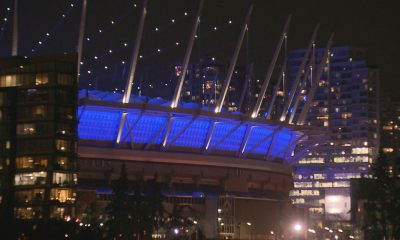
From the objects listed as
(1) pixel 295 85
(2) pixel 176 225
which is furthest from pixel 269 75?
(2) pixel 176 225

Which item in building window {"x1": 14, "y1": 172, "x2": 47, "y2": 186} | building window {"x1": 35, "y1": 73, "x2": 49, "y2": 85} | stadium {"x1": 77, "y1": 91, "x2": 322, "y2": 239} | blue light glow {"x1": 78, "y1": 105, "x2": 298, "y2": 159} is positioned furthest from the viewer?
stadium {"x1": 77, "y1": 91, "x2": 322, "y2": 239}

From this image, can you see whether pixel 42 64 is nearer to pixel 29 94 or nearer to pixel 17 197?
pixel 29 94

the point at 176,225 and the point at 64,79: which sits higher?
the point at 64,79

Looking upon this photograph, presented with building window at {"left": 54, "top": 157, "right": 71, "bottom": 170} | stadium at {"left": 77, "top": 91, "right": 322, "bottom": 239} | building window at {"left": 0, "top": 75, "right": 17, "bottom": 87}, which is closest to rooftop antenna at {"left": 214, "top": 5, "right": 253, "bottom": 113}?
stadium at {"left": 77, "top": 91, "right": 322, "bottom": 239}

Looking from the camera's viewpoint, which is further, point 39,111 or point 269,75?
point 269,75

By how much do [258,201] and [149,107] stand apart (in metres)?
23.0

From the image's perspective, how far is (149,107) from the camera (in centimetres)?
8988

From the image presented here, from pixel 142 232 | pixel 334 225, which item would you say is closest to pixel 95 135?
pixel 142 232

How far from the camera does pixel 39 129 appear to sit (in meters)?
73.4

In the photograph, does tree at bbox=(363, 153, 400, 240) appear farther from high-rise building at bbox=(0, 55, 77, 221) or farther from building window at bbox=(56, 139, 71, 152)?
building window at bbox=(56, 139, 71, 152)

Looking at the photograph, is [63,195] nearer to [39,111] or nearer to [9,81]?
[39,111]

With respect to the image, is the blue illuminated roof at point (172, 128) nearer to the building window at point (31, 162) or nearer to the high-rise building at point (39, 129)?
the high-rise building at point (39, 129)

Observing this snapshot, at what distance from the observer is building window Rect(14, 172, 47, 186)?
71.9 m

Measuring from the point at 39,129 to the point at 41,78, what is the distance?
4119mm
